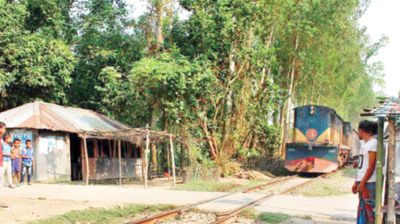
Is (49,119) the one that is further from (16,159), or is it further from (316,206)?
(316,206)

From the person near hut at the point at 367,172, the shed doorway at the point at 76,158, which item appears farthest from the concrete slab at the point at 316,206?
the shed doorway at the point at 76,158

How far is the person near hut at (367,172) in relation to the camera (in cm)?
648

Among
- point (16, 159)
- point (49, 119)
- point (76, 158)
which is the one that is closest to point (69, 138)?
point (49, 119)

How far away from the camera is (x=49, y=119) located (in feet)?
61.6

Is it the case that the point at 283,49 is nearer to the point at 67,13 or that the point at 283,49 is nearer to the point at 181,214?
the point at 67,13

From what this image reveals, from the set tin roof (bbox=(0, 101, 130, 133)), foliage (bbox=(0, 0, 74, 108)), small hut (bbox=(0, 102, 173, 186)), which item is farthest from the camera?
foliage (bbox=(0, 0, 74, 108))

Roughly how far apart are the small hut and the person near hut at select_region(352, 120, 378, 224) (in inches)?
412

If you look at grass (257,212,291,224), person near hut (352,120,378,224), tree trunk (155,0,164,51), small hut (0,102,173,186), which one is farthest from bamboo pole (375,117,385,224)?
tree trunk (155,0,164,51)

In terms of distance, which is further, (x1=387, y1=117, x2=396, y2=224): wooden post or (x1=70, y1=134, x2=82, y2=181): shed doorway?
(x1=70, y1=134, x2=82, y2=181): shed doorway

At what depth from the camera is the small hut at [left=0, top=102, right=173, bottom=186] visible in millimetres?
17750

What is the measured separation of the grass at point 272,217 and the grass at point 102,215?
226 centimetres

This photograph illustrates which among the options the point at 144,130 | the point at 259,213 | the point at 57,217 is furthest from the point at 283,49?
the point at 57,217

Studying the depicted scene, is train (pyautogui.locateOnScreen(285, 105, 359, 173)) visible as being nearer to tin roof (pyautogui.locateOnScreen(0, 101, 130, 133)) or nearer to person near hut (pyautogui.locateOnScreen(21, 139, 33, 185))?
tin roof (pyautogui.locateOnScreen(0, 101, 130, 133))

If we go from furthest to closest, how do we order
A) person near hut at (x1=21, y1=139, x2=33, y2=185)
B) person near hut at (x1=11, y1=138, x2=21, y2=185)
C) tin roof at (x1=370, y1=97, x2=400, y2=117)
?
person near hut at (x1=21, y1=139, x2=33, y2=185), person near hut at (x1=11, y1=138, x2=21, y2=185), tin roof at (x1=370, y1=97, x2=400, y2=117)
